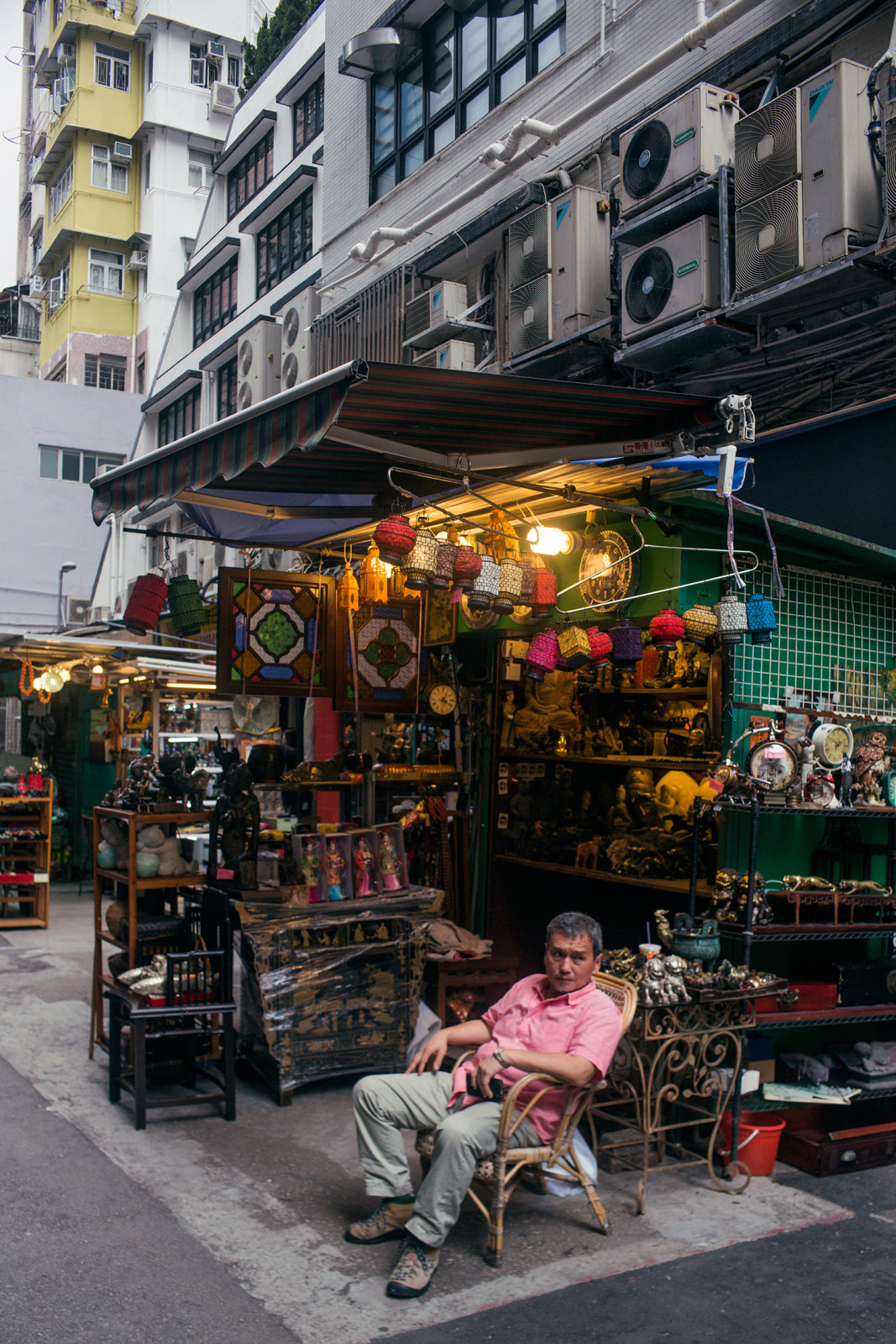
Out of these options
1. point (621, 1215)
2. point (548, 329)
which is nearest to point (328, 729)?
point (548, 329)

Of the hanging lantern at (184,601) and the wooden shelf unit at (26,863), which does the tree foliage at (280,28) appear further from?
the hanging lantern at (184,601)

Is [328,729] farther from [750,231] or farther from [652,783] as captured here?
[750,231]

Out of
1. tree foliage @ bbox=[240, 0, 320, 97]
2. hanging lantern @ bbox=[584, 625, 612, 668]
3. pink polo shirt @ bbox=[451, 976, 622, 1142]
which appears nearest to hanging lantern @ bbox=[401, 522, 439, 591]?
hanging lantern @ bbox=[584, 625, 612, 668]

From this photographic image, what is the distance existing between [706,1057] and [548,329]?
6.25 meters

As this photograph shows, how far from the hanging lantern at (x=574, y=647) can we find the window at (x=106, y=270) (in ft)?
96.2

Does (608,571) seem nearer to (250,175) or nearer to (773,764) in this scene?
(773,764)

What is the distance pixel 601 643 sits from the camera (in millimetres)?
5695

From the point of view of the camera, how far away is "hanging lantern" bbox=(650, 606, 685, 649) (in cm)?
531

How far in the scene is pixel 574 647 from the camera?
5762 millimetres

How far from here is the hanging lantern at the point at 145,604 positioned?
641cm

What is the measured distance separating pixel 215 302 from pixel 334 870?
16.7 m

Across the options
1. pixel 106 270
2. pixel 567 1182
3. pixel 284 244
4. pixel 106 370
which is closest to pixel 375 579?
pixel 567 1182

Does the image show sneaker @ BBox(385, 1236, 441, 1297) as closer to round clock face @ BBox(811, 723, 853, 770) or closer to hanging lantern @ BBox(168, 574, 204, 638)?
round clock face @ BBox(811, 723, 853, 770)

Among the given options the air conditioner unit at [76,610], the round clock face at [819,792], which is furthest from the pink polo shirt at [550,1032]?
the air conditioner unit at [76,610]
